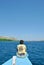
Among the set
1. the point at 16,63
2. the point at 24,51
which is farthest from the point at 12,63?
the point at 24,51

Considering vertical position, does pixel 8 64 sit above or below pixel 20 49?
below

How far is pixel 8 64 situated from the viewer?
20.5 ft

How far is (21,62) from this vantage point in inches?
244

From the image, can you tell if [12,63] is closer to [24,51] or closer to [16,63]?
[16,63]

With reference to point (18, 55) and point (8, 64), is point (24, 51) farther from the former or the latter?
point (8, 64)

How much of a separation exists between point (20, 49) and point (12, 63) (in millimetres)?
487

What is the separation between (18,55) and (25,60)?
0.26 meters

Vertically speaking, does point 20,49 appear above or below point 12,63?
above

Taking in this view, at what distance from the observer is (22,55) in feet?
20.9

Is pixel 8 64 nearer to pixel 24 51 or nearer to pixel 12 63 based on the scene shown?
pixel 12 63

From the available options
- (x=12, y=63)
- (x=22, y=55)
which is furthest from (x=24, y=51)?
(x=12, y=63)

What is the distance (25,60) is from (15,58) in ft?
0.96

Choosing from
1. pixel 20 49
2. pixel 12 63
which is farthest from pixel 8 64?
pixel 20 49

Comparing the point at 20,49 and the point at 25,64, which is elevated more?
the point at 20,49
